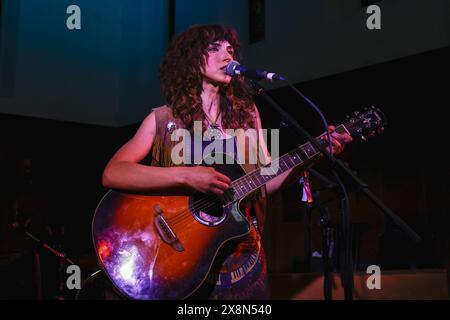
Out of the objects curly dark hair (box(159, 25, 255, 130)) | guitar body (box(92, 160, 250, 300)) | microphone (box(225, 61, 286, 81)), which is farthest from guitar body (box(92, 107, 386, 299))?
microphone (box(225, 61, 286, 81))

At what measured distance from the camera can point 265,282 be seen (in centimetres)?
201

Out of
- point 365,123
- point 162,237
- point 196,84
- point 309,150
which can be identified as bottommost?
point 162,237

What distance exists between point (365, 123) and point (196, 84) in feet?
2.97

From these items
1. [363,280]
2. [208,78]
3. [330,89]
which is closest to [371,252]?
[330,89]

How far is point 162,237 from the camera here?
2074 mm

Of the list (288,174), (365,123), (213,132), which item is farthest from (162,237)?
(365,123)

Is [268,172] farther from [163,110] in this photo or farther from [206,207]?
[163,110]

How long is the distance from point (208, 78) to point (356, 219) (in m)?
5.61

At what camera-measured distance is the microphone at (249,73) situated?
216 cm

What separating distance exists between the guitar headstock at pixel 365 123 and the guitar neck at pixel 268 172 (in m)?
0.04

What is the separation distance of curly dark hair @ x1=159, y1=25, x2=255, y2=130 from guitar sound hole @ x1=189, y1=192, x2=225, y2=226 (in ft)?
1.18

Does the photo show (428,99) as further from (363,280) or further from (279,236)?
(279,236)

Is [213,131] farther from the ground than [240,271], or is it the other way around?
[213,131]

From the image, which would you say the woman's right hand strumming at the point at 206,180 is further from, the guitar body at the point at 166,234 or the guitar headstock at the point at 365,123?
the guitar headstock at the point at 365,123
